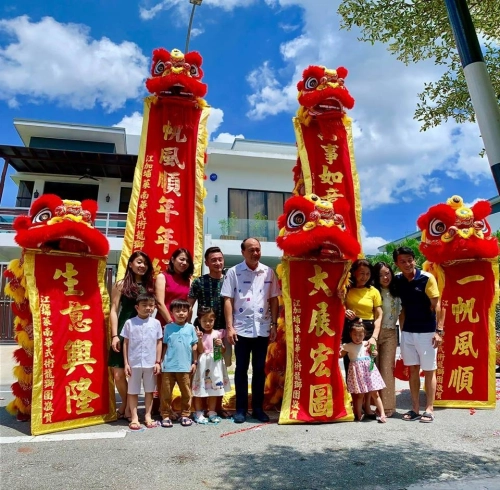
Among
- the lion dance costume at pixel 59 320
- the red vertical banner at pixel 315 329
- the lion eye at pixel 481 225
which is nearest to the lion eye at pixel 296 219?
the red vertical banner at pixel 315 329

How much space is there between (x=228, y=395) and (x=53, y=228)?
2339mm

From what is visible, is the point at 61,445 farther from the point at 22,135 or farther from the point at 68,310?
the point at 22,135

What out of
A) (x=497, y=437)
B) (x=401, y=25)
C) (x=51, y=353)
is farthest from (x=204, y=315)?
(x=401, y=25)

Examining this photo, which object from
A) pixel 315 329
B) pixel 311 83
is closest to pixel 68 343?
pixel 315 329

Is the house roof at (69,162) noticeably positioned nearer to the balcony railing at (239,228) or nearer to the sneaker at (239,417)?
the balcony railing at (239,228)

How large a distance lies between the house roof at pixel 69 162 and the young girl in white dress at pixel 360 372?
10177 millimetres

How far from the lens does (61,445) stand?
124 inches

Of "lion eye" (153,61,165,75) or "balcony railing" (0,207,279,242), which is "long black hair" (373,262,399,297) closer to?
"lion eye" (153,61,165,75)

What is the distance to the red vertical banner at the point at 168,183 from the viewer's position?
193 inches

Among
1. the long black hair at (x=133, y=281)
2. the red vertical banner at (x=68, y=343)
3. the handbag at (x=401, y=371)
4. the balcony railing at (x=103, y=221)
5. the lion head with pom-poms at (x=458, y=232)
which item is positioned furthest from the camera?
the balcony railing at (x=103, y=221)

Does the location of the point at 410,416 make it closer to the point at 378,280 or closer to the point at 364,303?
the point at 364,303

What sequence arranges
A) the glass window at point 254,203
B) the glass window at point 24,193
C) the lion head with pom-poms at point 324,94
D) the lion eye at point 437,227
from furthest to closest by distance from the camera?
the glass window at point 24,193 → the glass window at point 254,203 → the lion head with pom-poms at point 324,94 → the lion eye at point 437,227

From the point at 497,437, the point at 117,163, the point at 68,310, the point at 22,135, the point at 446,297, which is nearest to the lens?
the point at 497,437

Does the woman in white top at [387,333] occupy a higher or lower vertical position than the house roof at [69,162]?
lower
